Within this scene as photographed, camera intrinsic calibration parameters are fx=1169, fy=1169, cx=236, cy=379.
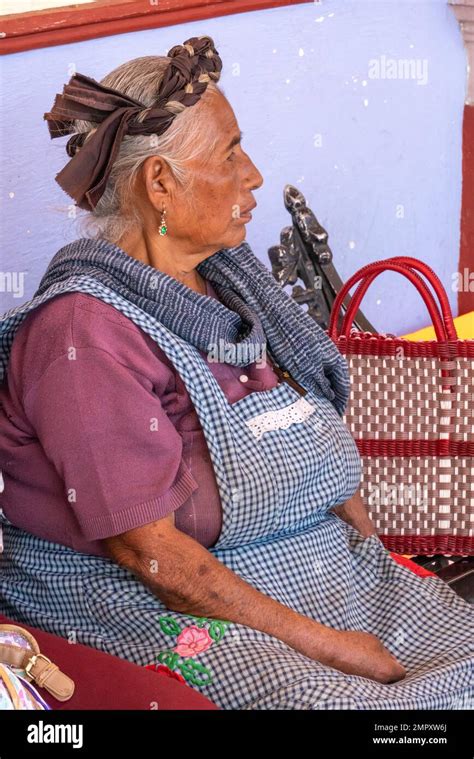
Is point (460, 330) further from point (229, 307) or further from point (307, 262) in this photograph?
point (229, 307)

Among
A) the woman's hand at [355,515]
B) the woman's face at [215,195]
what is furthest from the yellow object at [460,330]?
the woman's face at [215,195]

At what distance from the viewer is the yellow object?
3994 millimetres

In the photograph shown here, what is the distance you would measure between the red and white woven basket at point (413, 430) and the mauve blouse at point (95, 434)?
29.5 inches

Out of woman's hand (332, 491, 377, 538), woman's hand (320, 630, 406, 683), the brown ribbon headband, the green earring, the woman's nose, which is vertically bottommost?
woman's hand (320, 630, 406, 683)

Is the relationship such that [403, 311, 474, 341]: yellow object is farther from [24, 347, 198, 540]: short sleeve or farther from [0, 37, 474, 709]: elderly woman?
[24, 347, 198, 540]: short sleeve

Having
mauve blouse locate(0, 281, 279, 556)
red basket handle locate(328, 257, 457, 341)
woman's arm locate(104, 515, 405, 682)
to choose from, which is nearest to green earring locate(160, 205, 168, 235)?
mauve blouse locate(0, 281, 279, 556)

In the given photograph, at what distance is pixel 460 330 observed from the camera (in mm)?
4074

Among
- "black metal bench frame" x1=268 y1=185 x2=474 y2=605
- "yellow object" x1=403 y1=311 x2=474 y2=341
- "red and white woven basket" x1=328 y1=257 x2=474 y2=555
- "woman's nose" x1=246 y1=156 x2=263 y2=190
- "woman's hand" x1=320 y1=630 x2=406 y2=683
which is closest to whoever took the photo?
"woman's hand" x1=320 y1=630 x2=406 y2=683

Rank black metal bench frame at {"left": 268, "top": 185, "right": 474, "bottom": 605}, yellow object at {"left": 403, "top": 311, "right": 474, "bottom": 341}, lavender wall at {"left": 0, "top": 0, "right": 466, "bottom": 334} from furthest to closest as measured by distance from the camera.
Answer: yellow object at {"left": 403, "top": 311, "right": 474, "bottom": 341}
black metal bench frame at {"left": 268, "top": 185, "right": 474, "bottom": 605}
lavender wall at {"left": 0, "top": 0, "right": 466, "bottom": 334}

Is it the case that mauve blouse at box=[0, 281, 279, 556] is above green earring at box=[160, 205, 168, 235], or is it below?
below

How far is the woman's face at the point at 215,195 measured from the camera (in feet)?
6.77

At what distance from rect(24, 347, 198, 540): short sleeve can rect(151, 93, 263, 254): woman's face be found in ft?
1.13

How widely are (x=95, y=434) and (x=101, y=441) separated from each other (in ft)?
0.05

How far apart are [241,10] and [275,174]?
0.49 metres
